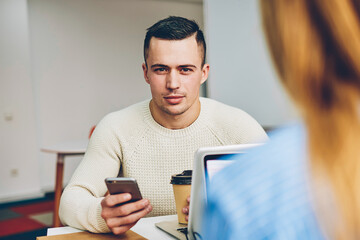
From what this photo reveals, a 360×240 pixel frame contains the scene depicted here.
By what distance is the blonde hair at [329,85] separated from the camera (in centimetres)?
31

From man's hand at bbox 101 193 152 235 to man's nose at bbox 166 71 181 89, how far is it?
22.8 inches

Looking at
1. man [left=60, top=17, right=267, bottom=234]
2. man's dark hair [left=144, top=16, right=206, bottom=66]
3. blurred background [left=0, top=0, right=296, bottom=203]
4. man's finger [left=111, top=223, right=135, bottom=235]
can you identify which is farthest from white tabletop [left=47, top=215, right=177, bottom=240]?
blurred background [left=0, top=0, right=296, bottom=203]

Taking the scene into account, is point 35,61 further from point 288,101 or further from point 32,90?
point 288,101

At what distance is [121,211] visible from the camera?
3.05 feet

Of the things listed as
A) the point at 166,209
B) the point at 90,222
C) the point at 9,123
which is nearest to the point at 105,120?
the point at 166,209

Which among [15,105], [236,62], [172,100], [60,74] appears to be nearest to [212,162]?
[172,100]

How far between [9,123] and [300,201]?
4534 millimetres

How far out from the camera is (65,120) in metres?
4.82

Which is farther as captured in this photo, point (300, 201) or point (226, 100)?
point (226, 100)

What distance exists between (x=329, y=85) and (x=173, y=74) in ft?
3.67

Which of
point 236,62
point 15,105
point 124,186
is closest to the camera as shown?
point 124,186

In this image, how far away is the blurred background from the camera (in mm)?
4355

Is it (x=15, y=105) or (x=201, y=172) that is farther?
(x=15, y=105)

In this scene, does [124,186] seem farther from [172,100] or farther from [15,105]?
[15,105]
